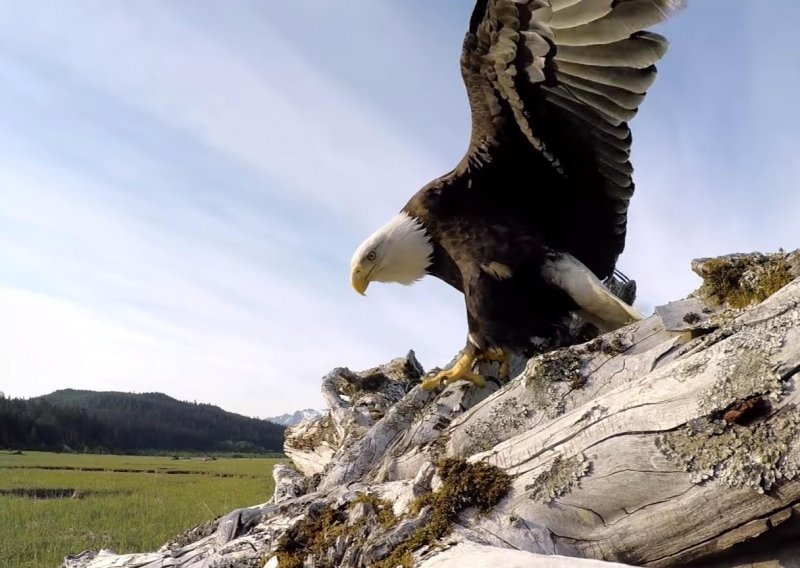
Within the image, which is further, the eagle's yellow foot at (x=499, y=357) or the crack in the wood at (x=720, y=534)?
the eagle's yellow foot at (x=499, y=357)

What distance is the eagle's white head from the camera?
526 cm

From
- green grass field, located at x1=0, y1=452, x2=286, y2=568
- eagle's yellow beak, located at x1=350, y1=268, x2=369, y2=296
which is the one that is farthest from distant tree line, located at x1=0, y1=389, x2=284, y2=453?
eagle's yellow beak, located at x1=350, y1=268, x2=369, y2=296

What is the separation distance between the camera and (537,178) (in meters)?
4.64

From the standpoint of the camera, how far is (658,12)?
12.3 ft

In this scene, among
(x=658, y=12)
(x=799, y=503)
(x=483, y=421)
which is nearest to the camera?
(x=799, y=503)

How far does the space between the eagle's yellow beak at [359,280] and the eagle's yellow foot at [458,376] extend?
142 cm

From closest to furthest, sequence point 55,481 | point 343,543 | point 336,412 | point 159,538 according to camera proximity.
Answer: point 343,543 → point 336,412 → point 159,538 → point 55,481

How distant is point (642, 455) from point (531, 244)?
258cm

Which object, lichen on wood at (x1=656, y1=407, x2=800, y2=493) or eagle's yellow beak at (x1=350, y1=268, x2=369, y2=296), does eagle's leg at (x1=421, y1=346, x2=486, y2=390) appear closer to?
eagle's yellow beak at (x1=350, y1=268, x2=369, y2=296)

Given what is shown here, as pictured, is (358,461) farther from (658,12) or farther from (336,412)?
(658,12)

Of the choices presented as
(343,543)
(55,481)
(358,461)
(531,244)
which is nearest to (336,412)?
(358,461)

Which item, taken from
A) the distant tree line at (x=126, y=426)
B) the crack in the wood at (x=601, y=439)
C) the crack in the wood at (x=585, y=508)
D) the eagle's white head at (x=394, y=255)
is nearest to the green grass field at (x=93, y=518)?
the eagle's white head at (x=394, y=255)

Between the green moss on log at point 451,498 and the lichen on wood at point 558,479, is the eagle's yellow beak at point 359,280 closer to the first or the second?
the green moss on log at point 451,498

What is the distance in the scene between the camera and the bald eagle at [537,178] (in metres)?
4.05
